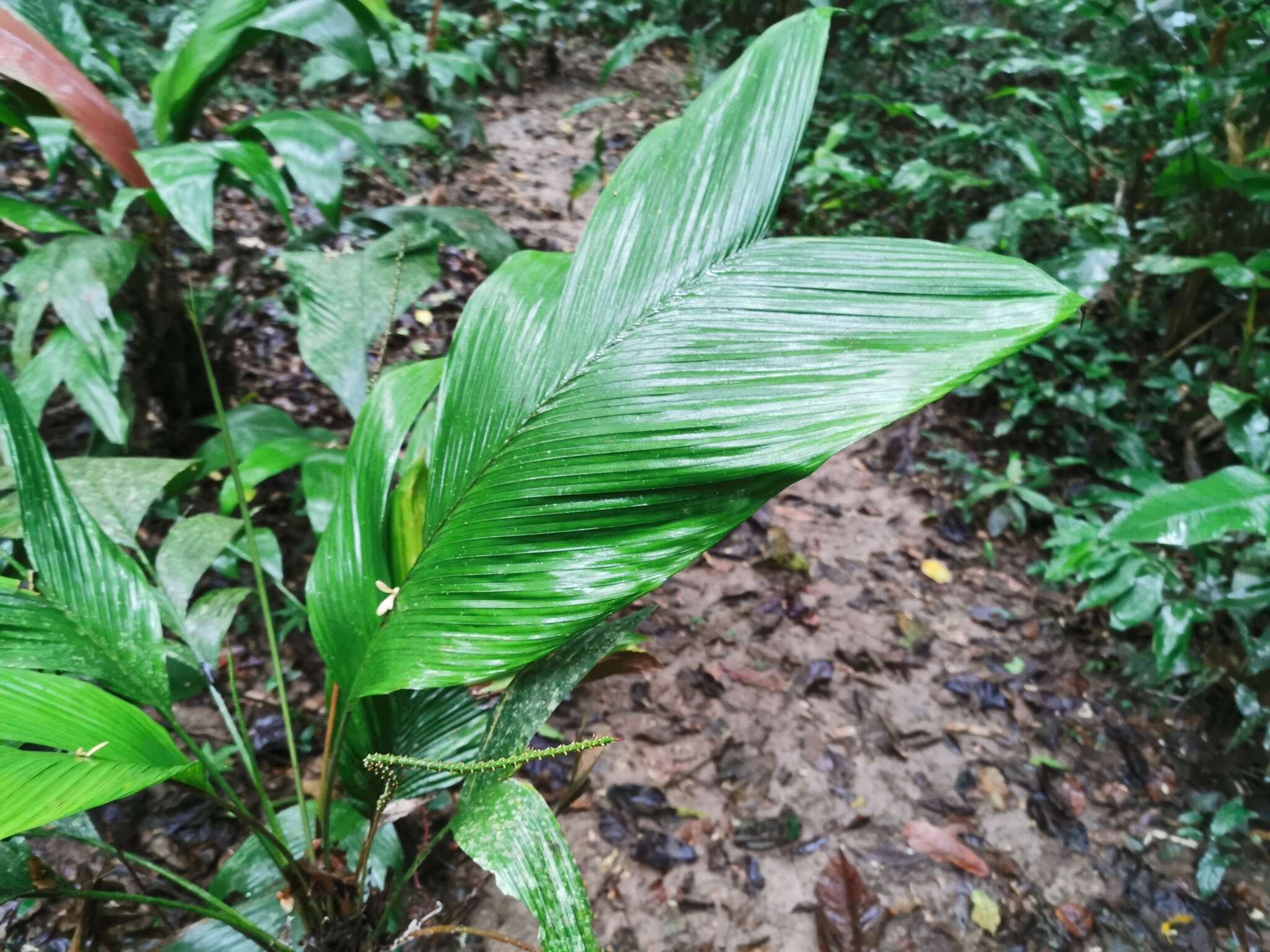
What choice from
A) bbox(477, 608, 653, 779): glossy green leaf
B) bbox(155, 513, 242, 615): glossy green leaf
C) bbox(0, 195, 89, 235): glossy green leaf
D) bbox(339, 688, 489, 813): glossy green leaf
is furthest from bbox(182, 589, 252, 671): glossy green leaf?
bbox(0, 195, 89, 235): glossy green leaf

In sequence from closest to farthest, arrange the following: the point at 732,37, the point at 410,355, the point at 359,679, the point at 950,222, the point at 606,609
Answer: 1. the point at 606,609
2. the point at 359,679
3. the point at 410,355
4. the point at 950,222
5. the point at 732,37

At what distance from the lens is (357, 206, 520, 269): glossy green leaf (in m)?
1.47

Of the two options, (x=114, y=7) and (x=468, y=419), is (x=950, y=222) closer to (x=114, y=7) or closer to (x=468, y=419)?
(x=468, y=419)

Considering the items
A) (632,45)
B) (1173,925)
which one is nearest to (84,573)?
(1173,925)

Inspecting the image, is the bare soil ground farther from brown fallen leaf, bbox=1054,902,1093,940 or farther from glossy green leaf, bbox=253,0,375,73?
glossy green leaf, bbox=253,0,375,73

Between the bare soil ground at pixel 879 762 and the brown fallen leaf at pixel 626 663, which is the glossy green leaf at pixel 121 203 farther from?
the bare soil ground at pixel 879 762

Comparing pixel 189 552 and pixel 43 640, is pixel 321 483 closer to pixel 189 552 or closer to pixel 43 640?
pixel 189 552

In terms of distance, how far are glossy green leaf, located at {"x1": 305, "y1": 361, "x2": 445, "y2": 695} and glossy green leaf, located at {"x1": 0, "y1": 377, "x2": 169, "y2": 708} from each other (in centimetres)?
19

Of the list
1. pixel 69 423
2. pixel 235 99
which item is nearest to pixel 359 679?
pixel 69 423

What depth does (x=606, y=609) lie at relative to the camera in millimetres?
609

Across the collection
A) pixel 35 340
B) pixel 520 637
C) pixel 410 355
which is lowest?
pixel 410 355

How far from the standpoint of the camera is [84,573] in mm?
802

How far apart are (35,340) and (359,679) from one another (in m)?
1.52

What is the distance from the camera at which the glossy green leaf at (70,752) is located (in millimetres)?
524
